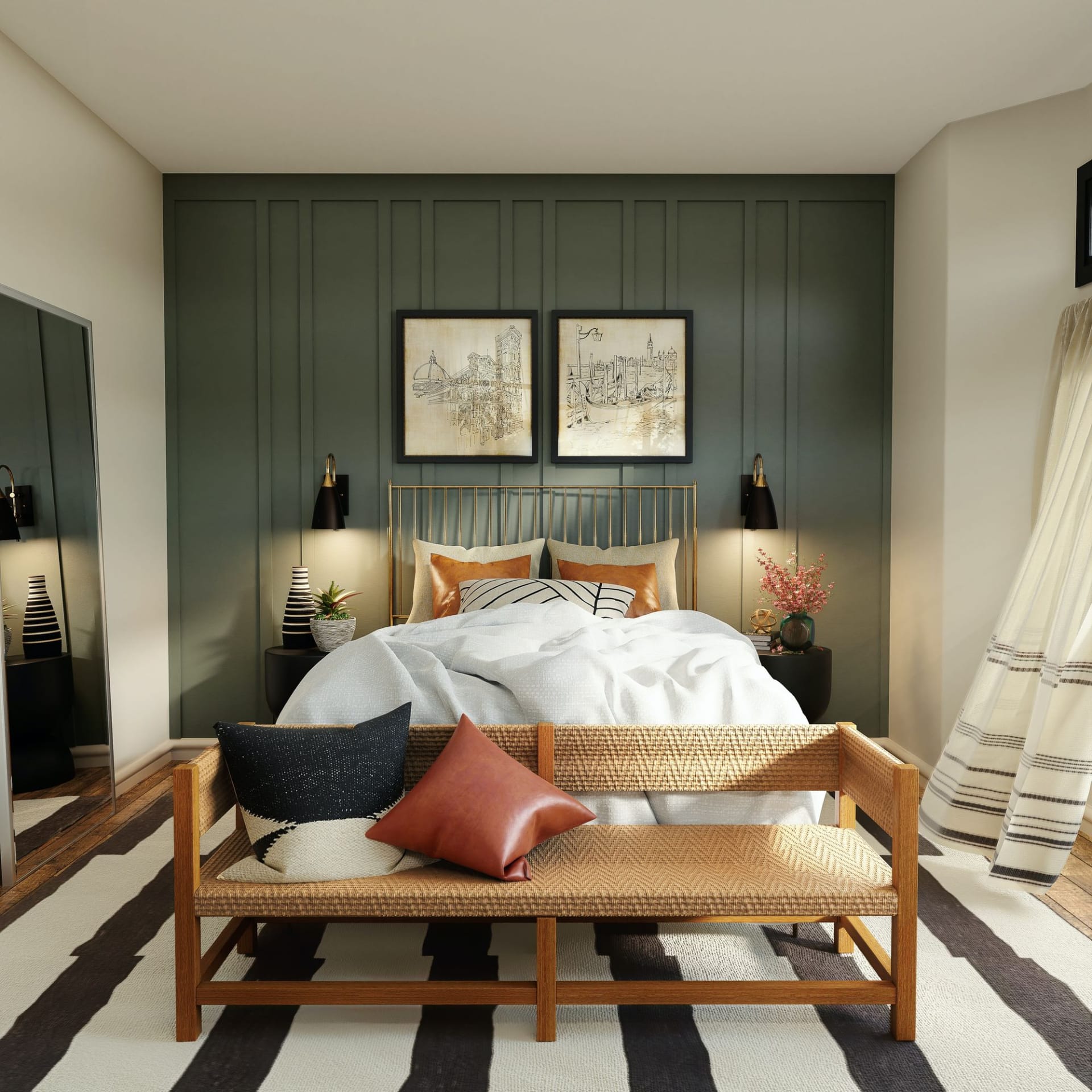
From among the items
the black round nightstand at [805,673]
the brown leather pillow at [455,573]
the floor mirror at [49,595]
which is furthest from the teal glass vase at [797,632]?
the floor mirror at [49,595]

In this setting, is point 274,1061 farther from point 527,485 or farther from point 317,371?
point 317,371

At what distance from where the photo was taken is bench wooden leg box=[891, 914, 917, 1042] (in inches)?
76.7

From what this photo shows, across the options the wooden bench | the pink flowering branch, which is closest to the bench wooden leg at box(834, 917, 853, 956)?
the wooden bench

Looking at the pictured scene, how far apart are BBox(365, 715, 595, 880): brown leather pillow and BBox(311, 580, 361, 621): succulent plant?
2.22m

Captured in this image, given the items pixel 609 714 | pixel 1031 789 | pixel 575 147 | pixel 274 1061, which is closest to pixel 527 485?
pixel 575 147

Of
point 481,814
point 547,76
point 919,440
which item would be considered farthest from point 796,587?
point 481,814

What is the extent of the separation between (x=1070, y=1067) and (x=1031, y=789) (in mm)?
1129

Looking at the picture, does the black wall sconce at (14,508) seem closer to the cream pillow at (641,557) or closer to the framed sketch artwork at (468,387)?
the framed sketch artwork at (468,387)

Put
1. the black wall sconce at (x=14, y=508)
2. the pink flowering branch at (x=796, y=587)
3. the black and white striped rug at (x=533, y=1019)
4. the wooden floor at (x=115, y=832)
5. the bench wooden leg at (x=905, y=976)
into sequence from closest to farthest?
the black and white striped rug at (x=533, y=1019) → the bench wooden leg at (x=905, y=976) → the wooden floor at (x=115, y=832) → the black wall sconce at (x=14, y=508) → the pink flowering branch at (x=796, y=587)

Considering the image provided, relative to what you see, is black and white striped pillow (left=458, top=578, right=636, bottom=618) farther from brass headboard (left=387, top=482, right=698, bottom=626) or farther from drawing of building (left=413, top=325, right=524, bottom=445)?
drawing of building (left=413, top=325, right=524, bottom=445)

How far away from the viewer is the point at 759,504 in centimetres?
436

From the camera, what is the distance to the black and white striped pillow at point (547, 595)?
383cm

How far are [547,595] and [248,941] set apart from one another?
1.89 metres

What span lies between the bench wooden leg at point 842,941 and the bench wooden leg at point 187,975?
163 centimetres
